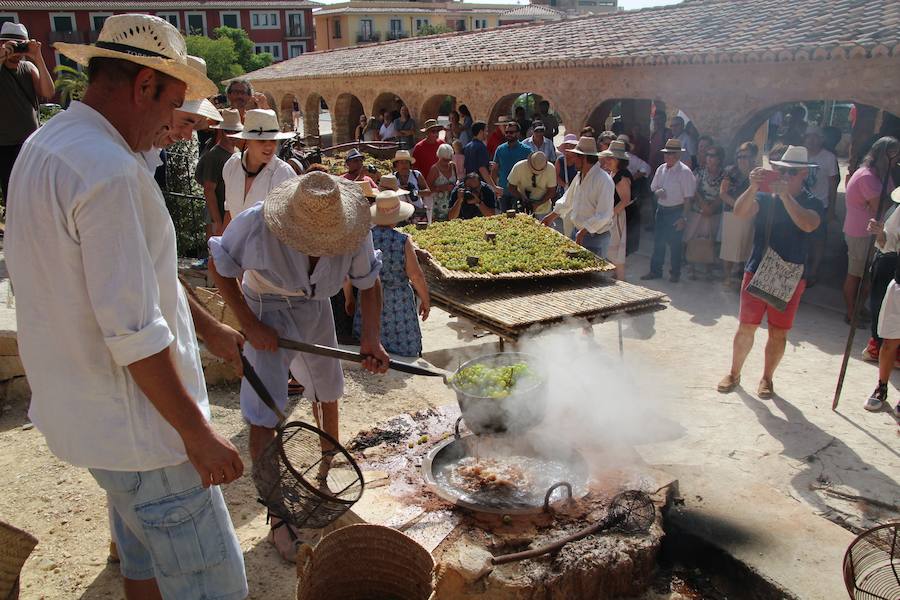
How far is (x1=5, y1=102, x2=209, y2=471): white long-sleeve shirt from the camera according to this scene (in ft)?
6.34

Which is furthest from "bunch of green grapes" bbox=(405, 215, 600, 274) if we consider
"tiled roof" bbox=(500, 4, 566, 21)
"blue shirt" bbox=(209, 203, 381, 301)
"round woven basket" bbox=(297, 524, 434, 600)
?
"tiled roof" bbox=(500, 4, 566, 21)

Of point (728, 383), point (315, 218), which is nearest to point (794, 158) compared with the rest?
point (728, 383)

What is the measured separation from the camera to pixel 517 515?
12.8 feet

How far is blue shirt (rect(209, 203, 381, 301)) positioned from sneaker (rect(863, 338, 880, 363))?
5.58m

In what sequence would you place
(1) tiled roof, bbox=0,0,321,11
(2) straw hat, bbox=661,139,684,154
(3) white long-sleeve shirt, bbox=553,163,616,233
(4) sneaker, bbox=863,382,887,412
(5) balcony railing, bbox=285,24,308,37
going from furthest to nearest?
(5) balcony railing, bbox=285,24,308,37 → (1) tiled roof, bbox=0,0,321,11 → (2) straw hat, bbox=661,139,684,154 → (3) white long-sleeve shirt, bbox=553,163,616,233 → (4) sneaker, bbox=863,382,887,412

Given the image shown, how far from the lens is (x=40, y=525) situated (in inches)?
165

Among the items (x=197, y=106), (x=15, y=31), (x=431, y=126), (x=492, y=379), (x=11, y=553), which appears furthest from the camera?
(x=431, y=126)

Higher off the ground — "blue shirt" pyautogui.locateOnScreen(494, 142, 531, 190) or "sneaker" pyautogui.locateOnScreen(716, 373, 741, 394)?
"blue shirt" pyautogui.locateOnScreen(494, 142, 531, 190)

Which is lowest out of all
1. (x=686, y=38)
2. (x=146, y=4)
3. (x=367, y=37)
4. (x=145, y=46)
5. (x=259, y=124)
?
(x=259, y=124)

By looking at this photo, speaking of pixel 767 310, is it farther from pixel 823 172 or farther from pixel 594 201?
pixel 823 172

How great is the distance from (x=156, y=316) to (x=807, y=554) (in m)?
3.39

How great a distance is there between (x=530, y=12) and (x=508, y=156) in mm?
61689

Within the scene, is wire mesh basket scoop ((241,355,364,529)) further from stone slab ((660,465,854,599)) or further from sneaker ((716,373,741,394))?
sneaker ((716,373,741,394))

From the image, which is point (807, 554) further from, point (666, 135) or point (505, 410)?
point (666, 135)
